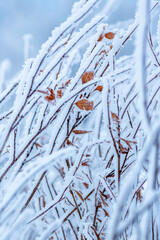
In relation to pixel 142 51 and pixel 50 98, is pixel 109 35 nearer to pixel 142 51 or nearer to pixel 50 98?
pixel 50 98

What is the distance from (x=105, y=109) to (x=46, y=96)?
0.14 m

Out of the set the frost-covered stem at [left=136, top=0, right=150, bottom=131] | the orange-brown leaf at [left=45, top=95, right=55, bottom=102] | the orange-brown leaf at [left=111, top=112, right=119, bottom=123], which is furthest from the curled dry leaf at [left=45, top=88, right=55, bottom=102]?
the frost-covered stem at [left=136, top=0, right=150, bottom=131]

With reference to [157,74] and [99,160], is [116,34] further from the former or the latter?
[99,160]

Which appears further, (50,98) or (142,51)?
(50,98)

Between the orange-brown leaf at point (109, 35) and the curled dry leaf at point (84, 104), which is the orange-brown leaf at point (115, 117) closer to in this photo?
the curled dry leaf at point (84, 104)

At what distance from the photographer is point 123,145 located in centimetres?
60

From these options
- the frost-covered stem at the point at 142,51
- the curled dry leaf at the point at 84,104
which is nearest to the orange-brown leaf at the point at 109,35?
the curled dry leaf at the point at 84,104

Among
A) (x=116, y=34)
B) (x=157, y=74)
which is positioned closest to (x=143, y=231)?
(x=157, y=74)

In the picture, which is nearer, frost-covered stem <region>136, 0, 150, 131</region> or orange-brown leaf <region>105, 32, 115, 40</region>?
frost-covered stem <region>136, 0, 150, 131</region>

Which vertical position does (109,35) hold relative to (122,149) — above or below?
above

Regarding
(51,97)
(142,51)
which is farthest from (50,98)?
(142,51)

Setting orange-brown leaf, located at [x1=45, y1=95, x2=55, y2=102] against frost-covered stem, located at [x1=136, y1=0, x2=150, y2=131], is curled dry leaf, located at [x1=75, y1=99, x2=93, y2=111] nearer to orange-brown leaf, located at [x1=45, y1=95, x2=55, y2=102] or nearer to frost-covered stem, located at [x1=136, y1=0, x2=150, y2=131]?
orange-brown leaf, located at [x1=45, y1=95, x2=55, y2=102]

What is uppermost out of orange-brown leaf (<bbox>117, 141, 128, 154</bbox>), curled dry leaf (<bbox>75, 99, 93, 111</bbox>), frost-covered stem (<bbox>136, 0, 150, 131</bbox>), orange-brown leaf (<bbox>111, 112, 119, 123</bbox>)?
orange-brown leaf (<bbox>111, 112, 119, 123</bbox>)

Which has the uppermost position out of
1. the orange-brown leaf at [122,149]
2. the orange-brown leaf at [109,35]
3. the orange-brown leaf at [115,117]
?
the orange-brown leaf at [109,35]
